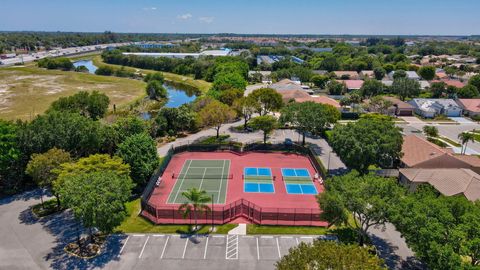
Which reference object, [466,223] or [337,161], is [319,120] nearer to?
[337,161]

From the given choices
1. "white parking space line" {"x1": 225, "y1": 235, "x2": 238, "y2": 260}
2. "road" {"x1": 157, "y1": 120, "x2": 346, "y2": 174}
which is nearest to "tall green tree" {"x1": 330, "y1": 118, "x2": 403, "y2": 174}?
"road" {"x1": 157, "y1": 120, "x2": 346, "y2": 174}

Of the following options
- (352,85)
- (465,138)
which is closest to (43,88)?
(352,85)

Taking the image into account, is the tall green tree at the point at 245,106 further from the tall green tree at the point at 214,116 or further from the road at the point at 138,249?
the road at the point at 138,249

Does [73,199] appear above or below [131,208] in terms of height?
above

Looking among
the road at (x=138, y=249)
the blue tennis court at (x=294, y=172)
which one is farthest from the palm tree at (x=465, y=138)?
the road at (x=138, y=249)

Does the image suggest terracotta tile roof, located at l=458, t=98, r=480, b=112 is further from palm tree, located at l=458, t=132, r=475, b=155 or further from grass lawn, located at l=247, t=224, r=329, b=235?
grass lawn, located at l=247, t=224, r=329, b=235

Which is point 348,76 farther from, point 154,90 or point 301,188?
point 301,188

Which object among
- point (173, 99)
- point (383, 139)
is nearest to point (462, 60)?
point (173, 99)
